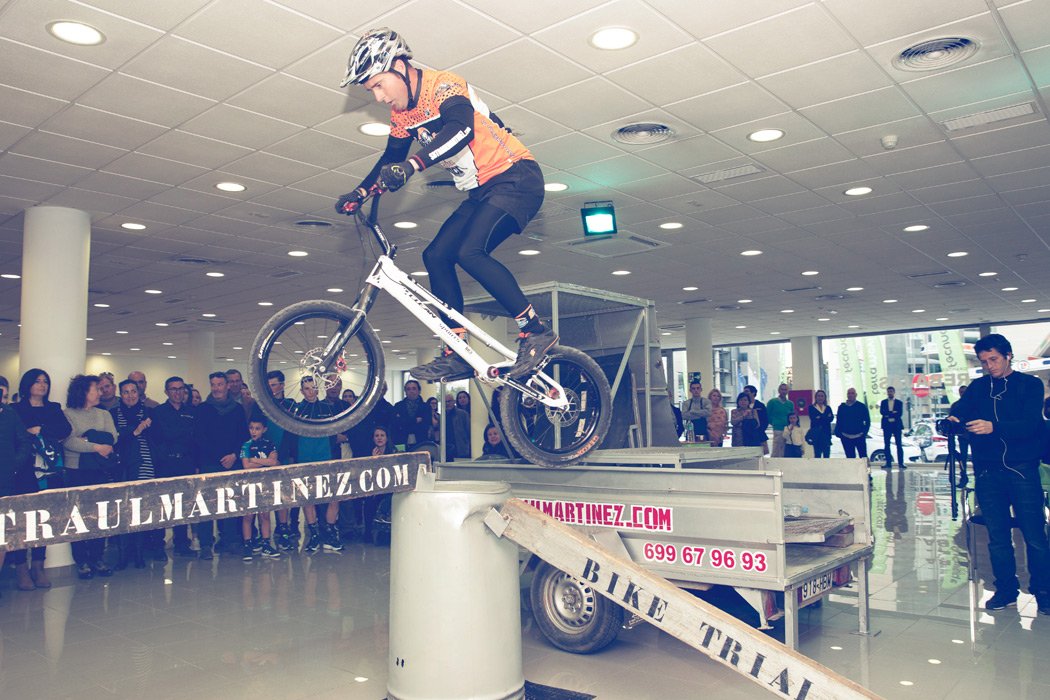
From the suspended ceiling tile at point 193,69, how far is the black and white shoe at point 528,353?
2.61 metres

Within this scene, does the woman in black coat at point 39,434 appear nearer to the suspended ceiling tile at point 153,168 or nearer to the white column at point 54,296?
the white column at point 54,296

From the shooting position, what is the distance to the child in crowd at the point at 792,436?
1217 centimetres

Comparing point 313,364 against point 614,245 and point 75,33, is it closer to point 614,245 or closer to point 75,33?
point 75,33

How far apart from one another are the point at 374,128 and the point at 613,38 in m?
1.98

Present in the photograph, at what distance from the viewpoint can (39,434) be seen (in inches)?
214

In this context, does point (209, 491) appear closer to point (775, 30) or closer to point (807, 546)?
point (807, 546)

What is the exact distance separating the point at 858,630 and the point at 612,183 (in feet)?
13.7

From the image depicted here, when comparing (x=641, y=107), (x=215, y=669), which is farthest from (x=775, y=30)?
(x=215, y=669)

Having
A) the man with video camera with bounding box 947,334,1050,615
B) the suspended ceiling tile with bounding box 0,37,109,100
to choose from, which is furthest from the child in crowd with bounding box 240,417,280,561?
the man with video camera with bounding box 947,334,1050,615

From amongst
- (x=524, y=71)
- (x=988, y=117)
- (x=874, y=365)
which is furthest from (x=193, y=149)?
(x=874, y=365)

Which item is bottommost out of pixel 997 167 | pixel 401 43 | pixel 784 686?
pixel 784 686

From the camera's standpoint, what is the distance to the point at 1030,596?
4852 mm

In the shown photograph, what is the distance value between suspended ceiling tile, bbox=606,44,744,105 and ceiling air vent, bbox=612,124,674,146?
1.50ft

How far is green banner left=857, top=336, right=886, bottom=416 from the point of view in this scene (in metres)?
19.6
